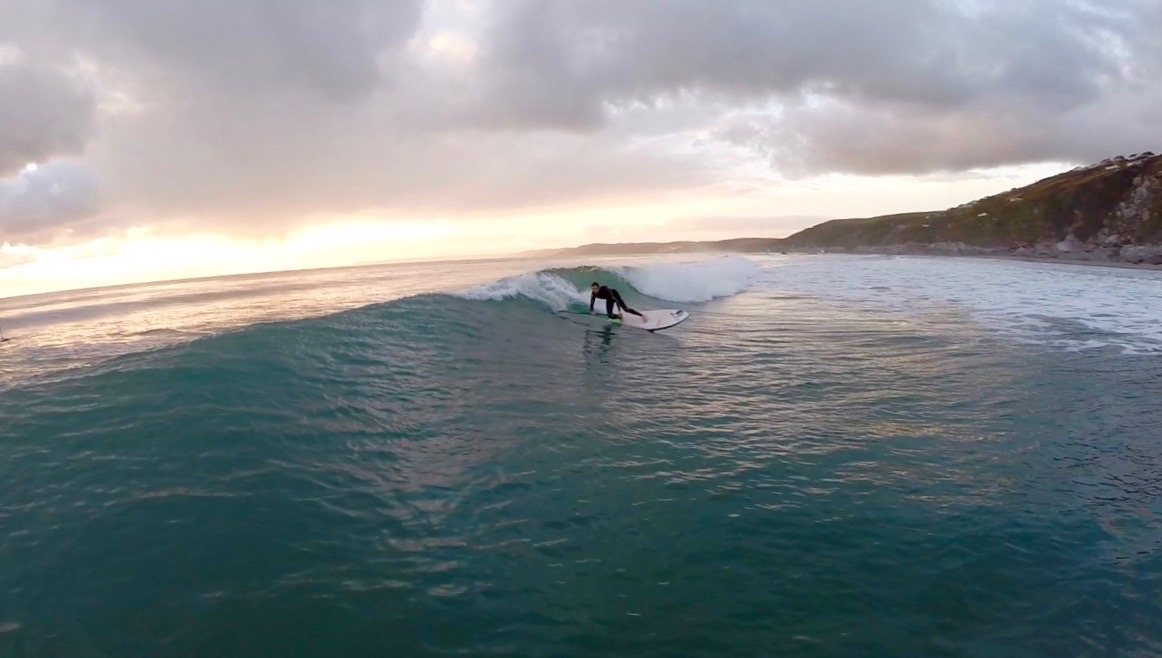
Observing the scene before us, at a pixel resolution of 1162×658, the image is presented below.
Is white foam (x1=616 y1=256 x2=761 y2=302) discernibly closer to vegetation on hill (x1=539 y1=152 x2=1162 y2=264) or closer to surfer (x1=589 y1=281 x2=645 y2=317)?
surfer (x1=589 y1=281 x2=645 y2=317)

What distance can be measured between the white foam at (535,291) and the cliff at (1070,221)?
247 feet

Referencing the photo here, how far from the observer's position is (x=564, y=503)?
345 inches

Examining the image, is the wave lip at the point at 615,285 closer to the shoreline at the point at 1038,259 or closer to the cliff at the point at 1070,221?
the shoreline at the point at 1038,259

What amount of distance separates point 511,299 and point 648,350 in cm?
886

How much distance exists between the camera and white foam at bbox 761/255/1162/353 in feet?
71.3

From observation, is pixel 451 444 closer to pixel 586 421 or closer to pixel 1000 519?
pixel 586 421

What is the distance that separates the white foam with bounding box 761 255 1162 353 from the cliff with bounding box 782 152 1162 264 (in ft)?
143

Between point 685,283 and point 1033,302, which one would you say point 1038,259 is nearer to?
point 1033,302

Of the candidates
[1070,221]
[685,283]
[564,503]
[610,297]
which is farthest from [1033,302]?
[1070,221]

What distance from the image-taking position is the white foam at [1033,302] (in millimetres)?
21719

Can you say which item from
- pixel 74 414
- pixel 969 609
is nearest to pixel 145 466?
pixel 74 414

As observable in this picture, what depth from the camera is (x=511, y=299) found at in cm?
2711

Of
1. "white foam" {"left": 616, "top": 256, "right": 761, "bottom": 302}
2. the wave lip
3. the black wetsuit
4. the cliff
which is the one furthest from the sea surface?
the cliff

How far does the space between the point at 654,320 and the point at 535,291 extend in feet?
23.1
